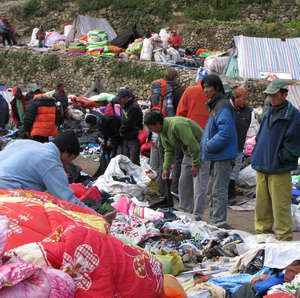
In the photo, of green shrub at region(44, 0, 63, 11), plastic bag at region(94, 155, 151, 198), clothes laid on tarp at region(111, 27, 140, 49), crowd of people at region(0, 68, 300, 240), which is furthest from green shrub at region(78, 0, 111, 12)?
plastic bag at region(94, 155, 151, 198)

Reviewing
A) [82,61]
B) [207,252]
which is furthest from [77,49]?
[207,252]

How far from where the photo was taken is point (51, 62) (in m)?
23.7

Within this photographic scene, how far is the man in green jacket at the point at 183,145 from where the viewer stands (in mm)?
7793

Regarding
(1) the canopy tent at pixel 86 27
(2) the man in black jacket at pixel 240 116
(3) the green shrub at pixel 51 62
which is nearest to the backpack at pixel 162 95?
(2) the man in black jacket at pixel 240 116

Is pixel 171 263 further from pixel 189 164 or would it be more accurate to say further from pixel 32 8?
pixel 32 8

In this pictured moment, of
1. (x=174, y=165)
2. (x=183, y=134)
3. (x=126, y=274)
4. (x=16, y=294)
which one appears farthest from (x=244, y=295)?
(x=174, y=165)

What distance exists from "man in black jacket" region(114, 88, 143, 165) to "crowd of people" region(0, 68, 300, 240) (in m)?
0.02

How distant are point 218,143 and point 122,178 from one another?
206cm

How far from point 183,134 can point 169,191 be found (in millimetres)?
1200

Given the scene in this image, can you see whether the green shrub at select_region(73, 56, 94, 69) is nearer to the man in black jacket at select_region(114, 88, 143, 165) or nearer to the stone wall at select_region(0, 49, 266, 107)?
the stone wall at select_region(0, 49, 266, 107)

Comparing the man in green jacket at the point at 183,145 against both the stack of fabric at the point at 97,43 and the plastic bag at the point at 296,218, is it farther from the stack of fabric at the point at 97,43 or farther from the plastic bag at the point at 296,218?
the stack of fabric at the point at 97,43

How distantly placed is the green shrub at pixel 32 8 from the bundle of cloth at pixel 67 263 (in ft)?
101

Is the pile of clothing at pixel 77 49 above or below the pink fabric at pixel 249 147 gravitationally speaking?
below

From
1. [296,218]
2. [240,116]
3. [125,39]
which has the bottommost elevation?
[125,39]
